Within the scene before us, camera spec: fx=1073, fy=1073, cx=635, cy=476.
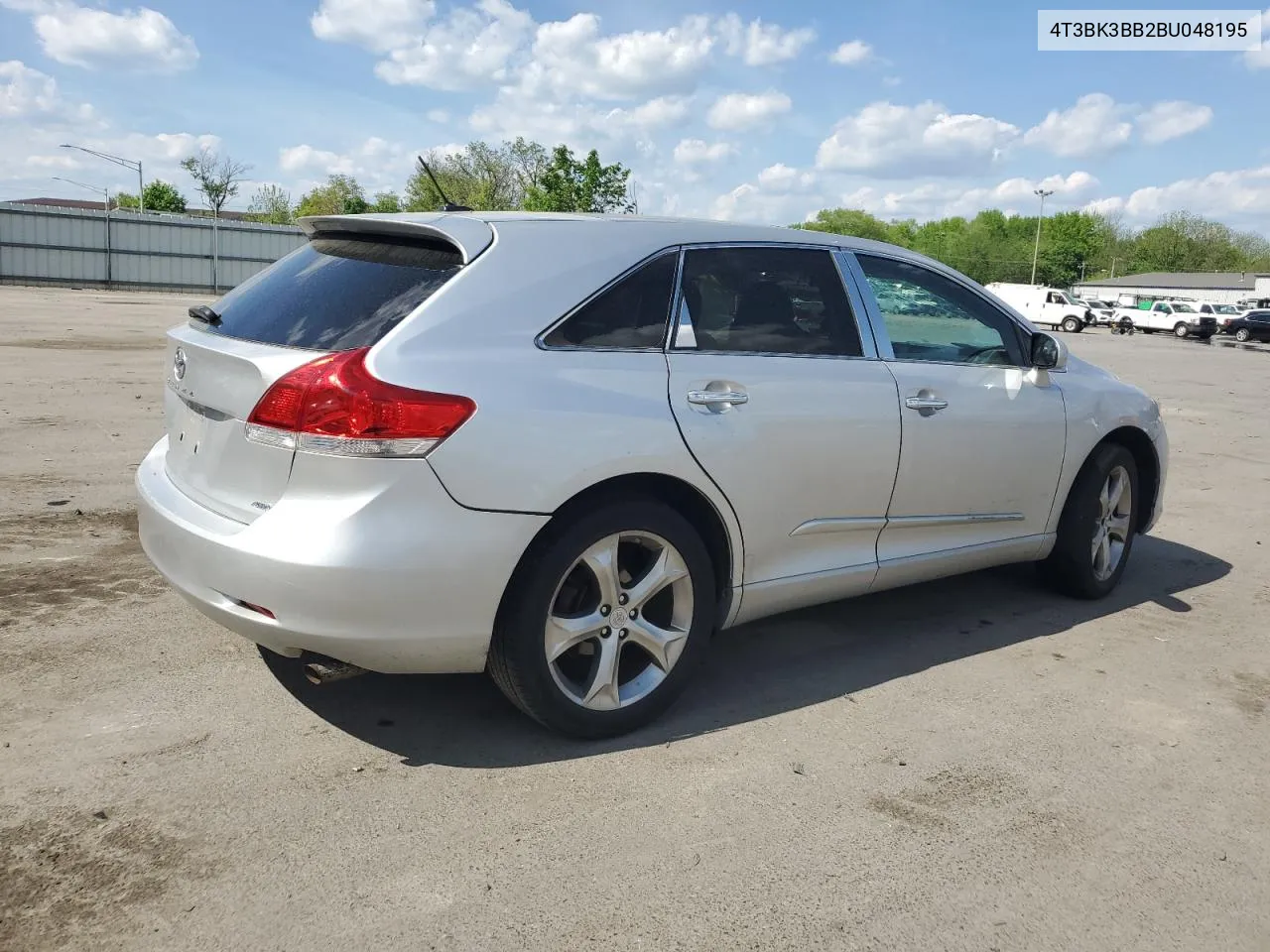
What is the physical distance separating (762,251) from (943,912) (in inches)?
92.0

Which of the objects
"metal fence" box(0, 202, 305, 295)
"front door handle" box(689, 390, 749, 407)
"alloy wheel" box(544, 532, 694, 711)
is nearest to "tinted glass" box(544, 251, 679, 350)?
"front door handle" box(689, 390, 749, 407)

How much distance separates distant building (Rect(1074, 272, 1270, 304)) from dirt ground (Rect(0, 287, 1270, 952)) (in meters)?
97.0

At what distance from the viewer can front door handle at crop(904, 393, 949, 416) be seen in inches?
163

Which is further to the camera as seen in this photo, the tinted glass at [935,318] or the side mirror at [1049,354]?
the side mirror at [1049,354]

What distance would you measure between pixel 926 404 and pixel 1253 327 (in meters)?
48.2

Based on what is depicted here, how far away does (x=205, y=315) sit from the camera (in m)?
3.67

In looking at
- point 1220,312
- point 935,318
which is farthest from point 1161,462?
point 1220,312

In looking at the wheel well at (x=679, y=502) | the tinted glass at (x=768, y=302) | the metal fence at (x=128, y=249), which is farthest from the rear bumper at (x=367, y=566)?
the metal fence at (x=128, y=249)

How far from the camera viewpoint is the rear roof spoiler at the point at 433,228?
3283 mm

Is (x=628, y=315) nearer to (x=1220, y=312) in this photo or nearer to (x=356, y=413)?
(x=356, y=413)

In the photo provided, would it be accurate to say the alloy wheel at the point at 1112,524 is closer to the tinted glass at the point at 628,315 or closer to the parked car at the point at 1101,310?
the tinted glass at the point at 628,315

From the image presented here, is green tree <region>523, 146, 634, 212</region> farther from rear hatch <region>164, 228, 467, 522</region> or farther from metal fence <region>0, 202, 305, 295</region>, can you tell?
rear hatch <region>164, 228, 467, 522</region>

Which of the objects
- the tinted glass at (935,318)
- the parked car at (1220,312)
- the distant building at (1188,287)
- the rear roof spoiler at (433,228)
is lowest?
the tinted glass at (935,318)

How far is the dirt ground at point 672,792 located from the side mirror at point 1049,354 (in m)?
1.18
